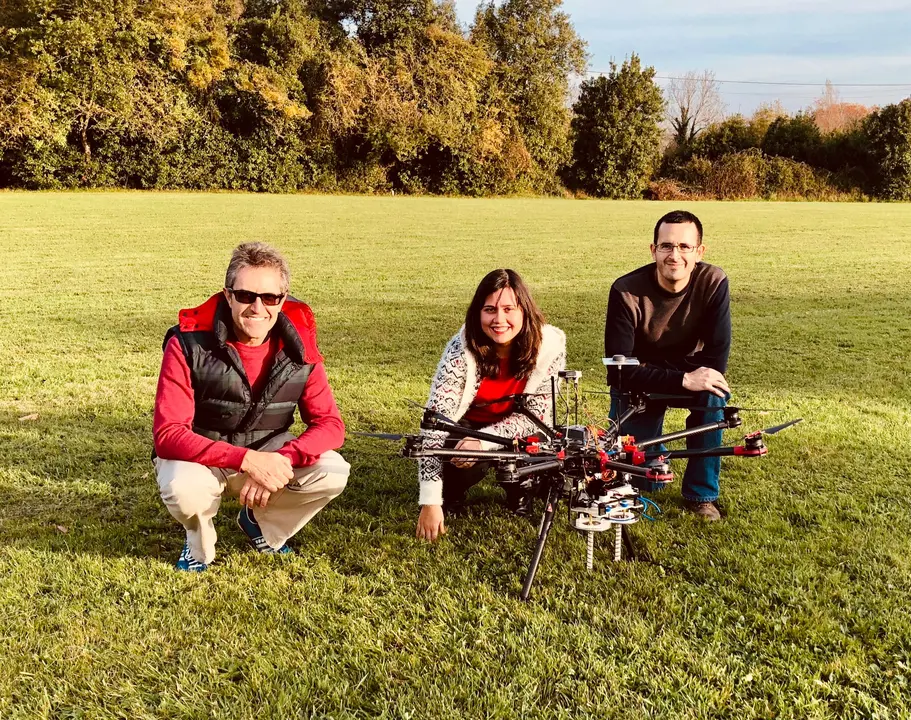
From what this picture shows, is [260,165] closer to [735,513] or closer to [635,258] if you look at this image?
[635,258]

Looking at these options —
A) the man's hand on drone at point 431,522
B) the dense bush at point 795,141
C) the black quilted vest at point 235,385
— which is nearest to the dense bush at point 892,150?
the dense bush at point 795,141

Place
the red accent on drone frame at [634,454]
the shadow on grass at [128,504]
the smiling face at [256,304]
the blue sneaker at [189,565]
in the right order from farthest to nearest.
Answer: the shadow on grass at [128,504], the blue sneaker at [189,565], the smiling face at [256,304], the red accent on drone frame at [634,454]

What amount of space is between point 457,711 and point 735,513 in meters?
2.17

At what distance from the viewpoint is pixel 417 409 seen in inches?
239

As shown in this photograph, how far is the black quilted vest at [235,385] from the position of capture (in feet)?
11.1

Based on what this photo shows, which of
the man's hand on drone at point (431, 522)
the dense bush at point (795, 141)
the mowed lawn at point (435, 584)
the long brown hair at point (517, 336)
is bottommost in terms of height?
the mowed lawn at point (435, 584)

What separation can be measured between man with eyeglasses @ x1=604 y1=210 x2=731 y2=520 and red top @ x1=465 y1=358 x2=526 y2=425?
1.69 feet

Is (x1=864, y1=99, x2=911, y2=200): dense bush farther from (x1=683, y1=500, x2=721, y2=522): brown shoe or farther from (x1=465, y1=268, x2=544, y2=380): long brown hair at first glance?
(x1=465, y1=268, x2=544, y2=380): long brown hair

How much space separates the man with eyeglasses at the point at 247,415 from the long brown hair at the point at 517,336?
0.75m

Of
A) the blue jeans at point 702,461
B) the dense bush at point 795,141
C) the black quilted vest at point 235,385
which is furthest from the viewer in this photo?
the dense bush at point 795,141

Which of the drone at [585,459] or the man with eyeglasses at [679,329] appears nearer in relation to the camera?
the drone at [585,459]

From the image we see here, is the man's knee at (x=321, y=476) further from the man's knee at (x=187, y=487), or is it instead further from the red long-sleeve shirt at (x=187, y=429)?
the man's knee at (x=187, y=487)

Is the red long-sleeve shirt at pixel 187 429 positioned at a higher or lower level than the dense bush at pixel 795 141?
lower

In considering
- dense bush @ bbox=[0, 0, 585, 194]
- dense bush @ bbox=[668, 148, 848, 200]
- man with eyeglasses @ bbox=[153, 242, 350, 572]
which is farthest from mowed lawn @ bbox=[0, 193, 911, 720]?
dense bush @ bbox=[668, 148, 848, 200]
